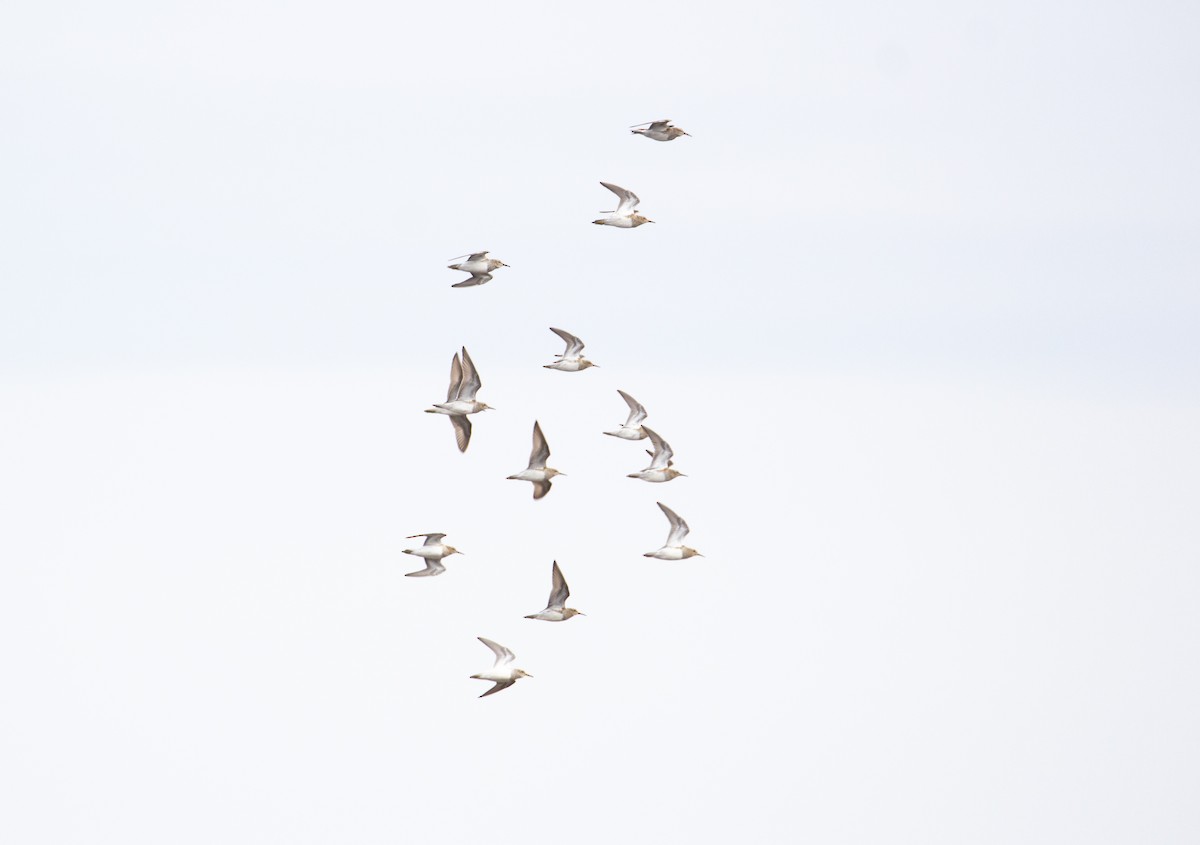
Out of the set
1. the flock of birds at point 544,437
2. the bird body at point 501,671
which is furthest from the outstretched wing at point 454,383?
the bird body at point 501,671

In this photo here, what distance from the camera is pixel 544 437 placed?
77.4 m

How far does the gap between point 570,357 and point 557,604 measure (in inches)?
302

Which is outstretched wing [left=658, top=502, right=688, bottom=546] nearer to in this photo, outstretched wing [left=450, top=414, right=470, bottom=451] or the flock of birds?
the flock of birds

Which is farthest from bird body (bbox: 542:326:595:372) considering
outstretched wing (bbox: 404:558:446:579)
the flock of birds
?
outstretched wing (bbox: 404:558:446:579)

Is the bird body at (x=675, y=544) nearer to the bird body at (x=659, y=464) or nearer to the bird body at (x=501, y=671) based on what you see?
the bird body at (x=659, y=464)

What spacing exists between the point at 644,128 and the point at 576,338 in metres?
6.91

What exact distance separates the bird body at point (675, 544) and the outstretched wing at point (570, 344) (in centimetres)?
556

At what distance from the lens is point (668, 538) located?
7925 centimetres

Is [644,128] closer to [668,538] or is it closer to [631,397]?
[631,397]

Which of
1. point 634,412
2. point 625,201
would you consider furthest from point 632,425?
point 625,201

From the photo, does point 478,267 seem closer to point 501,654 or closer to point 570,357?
point 570,357

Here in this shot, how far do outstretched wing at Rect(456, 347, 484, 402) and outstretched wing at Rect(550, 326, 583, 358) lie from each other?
3.11 m

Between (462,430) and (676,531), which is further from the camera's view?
(676,531)

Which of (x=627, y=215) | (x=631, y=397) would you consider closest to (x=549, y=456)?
(x=631, y=397)
